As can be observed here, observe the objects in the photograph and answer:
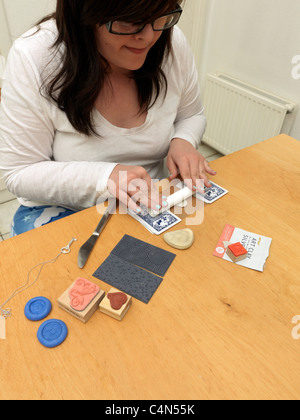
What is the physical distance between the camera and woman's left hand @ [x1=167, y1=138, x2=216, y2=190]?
0.82 metres

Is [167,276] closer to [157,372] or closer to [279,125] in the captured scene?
[157,372]

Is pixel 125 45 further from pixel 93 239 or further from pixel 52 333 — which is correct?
pixel 52 333

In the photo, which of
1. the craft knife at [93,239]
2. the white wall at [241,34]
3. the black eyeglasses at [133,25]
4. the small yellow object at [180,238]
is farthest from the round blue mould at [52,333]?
the white wall at [241,34]

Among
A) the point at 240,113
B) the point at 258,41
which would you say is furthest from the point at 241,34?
the point at 240,113

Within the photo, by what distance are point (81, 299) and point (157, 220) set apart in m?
0.26

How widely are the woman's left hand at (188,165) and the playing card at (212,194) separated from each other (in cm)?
2

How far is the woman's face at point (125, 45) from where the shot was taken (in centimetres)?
65

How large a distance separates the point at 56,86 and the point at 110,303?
1.68 ft

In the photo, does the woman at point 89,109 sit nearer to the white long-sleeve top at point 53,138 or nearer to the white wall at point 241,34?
the white long-sleeve top at point 53,138

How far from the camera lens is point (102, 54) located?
2.44ft

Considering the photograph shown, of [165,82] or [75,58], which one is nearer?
[75,58]

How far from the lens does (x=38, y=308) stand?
Answer: 54 centimetres

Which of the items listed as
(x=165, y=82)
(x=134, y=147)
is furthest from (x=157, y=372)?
(x=165, y=82)
